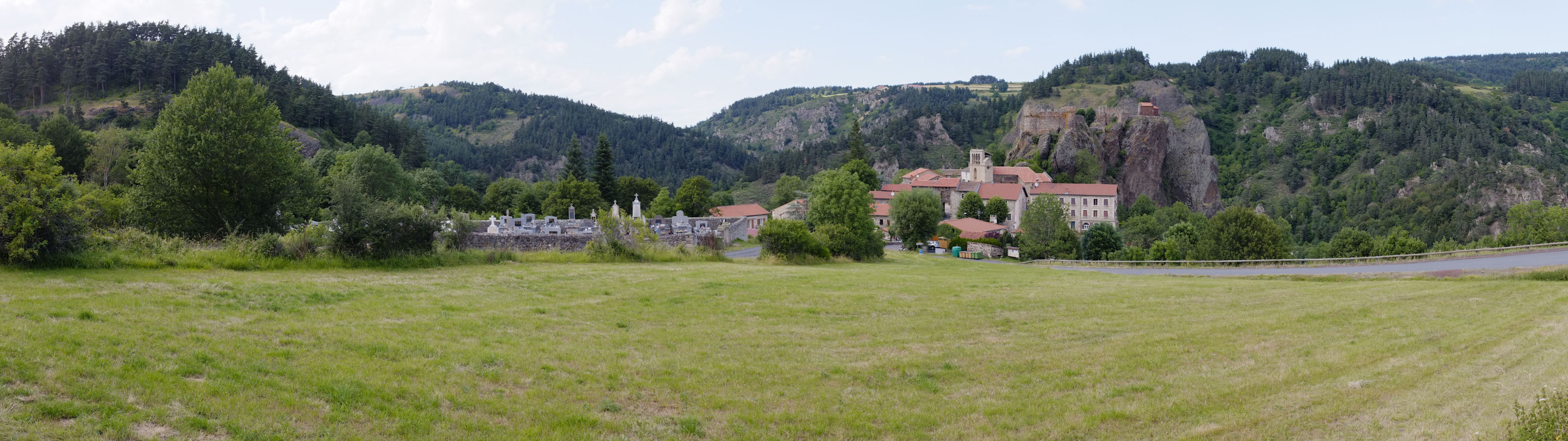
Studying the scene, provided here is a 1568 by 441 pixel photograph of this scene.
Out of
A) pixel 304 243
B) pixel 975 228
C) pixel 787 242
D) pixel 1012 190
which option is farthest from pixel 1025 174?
pixel 304 243

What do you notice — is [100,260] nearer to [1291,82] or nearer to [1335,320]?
[1335,320]

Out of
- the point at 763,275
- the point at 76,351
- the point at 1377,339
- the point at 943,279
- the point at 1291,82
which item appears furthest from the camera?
the point at 1291,82

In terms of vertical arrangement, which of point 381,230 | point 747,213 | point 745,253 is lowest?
point 745,253

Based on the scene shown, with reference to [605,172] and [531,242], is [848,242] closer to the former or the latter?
[531,242]

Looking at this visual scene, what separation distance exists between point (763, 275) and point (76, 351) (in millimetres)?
16564

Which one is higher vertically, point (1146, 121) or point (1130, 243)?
point (1146, 121)

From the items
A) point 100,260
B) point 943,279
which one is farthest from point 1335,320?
point 100,260

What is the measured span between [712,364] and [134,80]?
127463mm

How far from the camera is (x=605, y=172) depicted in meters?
80.1

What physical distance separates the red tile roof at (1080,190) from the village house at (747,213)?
149 feet

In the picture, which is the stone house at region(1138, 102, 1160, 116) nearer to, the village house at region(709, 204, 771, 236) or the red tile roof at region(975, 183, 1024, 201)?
the red tile roof at region(975, 183, 1024, 201)

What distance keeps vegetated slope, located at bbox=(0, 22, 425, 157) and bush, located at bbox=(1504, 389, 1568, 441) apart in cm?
10670

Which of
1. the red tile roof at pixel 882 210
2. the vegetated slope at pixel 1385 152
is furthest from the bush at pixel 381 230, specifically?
the vegetated slope at pixel 1385 152

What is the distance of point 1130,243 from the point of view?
301ft
